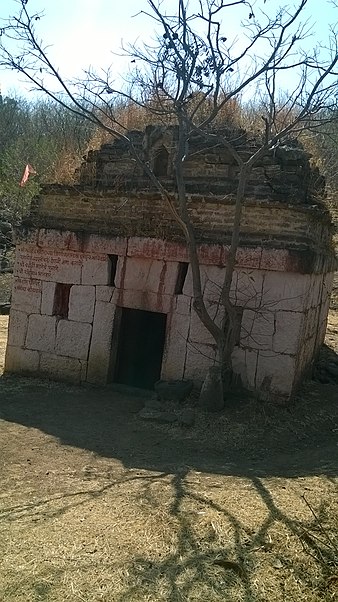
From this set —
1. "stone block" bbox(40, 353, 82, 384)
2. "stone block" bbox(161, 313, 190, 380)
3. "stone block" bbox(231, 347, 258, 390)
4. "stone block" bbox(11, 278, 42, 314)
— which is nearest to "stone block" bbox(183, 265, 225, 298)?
"stone block" bbox(161, 313, 190, 380)

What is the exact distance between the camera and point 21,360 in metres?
8.70

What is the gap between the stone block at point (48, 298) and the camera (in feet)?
27.8

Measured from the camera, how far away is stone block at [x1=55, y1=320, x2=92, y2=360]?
8.26 metres

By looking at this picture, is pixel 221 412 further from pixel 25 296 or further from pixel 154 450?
pixel 25 296

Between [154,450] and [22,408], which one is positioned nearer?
[154,450]

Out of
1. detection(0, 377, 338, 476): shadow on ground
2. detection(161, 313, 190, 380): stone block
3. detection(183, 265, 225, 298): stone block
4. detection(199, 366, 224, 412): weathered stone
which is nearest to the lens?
detection(0, 377, 338, 476): shadow on ground

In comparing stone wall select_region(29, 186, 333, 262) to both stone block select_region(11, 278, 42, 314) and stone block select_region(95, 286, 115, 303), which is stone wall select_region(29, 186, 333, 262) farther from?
stone block select_region(11, 278, 42, 314)

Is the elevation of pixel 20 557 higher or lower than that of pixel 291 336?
lower

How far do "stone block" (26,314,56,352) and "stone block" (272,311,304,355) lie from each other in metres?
3.34

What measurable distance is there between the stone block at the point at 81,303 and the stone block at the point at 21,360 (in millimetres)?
886

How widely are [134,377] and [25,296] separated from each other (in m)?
2.15

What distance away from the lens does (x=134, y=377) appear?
30.0 ft

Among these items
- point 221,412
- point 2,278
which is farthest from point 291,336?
point 2,278

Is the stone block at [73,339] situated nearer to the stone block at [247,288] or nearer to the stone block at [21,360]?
the stone block at [21,360]
